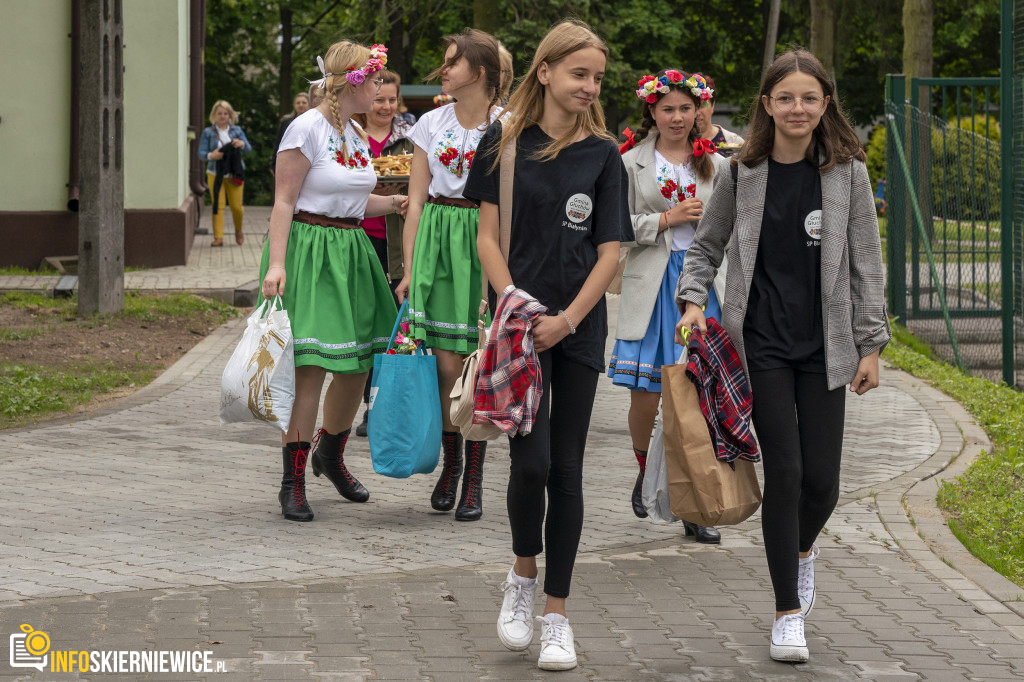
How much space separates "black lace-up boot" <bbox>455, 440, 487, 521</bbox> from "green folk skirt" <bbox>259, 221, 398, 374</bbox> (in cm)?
62

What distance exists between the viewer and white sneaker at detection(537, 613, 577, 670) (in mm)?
4148

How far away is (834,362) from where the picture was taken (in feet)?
13.9

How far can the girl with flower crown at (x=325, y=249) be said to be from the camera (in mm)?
5871

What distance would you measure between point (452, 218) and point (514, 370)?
2030 millimetres

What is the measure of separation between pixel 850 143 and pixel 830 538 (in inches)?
82.8

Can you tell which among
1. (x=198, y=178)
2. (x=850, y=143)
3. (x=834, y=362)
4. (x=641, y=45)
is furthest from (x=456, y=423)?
(x=641, y=45)

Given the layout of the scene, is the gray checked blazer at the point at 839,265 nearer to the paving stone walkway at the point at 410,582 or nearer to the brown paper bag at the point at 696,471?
the brown paper bag at the point at 696,471

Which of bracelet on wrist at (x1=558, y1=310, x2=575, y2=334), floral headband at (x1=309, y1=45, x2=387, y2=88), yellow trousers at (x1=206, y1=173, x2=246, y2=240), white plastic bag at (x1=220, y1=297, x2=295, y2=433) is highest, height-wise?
yellow trousers at (x1=206, y1=173, x2=246, y2=240)

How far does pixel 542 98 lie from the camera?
14.4 feet

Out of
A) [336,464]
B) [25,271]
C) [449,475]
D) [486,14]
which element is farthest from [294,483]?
[486,14]

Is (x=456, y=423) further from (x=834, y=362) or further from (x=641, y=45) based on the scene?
(x=641, y=45)

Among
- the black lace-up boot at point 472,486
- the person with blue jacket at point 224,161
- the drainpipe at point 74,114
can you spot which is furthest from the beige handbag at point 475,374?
the person with blue jacket at point 224,161

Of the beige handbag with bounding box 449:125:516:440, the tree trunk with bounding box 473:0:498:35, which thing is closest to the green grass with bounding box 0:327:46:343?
the beige handbag with bounding box 449:125:516:440

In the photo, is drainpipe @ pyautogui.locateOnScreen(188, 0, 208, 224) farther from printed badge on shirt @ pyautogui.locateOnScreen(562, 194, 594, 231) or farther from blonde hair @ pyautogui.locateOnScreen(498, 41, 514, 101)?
printed badge on shirt @ pyautogui.locateOnScreen(562, 194, 594, 231)
